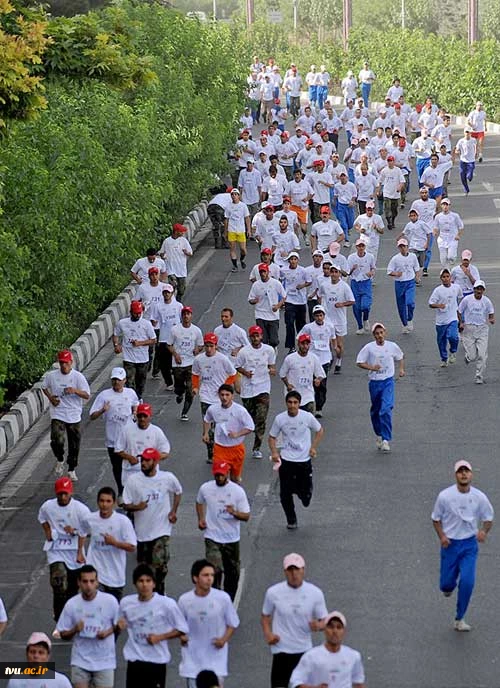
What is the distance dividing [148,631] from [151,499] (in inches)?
104

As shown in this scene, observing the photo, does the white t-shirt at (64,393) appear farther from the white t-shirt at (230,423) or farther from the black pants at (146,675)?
the black pants at (146,675)

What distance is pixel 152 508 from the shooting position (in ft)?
47.3

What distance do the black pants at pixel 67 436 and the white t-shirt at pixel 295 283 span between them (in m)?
6.18

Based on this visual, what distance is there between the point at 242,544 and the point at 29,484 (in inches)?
138

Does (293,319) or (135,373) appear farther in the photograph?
(293,319)

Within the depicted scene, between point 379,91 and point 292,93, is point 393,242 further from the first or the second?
point 379,91

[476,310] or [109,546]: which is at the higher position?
[109,546]

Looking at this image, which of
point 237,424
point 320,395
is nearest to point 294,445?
point 237,424

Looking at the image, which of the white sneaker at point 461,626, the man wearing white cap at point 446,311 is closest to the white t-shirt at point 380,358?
the man wearing white cap at point 446,311

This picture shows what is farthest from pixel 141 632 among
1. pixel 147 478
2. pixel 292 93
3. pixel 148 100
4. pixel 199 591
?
pixel 292 93

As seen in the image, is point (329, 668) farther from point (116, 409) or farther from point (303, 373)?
point (303, 373)

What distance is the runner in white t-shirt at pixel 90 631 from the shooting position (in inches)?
471

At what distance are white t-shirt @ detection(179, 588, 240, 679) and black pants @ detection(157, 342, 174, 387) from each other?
10.5 metres

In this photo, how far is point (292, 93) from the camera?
58.5 m
